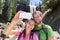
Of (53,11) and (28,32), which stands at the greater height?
(28,32)

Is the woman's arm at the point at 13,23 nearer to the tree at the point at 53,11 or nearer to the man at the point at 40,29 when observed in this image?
the man at the point at 40,29

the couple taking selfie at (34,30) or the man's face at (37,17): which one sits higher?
the man's face at (37,17)

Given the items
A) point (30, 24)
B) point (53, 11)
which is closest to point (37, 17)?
point (30, 24)

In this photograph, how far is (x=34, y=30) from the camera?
1.15 meters

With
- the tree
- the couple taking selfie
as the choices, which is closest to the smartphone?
the couple taking selfie

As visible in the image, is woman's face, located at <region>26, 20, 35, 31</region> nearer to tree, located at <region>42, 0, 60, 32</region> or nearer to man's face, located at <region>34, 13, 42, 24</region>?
man's face, located at <region>34, 13, 42, 24</region>

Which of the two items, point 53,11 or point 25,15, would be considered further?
point 53,11

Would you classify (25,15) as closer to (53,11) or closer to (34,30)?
(34,30)

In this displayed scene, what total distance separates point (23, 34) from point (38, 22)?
0.12 m

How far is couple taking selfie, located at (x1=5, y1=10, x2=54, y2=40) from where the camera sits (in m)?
1.10

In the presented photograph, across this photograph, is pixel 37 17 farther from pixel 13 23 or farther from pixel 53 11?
pixel 53 11

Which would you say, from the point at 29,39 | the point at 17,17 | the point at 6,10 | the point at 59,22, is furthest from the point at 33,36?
the point at 6,10

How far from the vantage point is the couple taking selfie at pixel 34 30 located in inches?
43.5

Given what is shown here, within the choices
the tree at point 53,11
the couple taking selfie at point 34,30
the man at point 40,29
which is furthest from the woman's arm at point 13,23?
the tree at point 53,11
